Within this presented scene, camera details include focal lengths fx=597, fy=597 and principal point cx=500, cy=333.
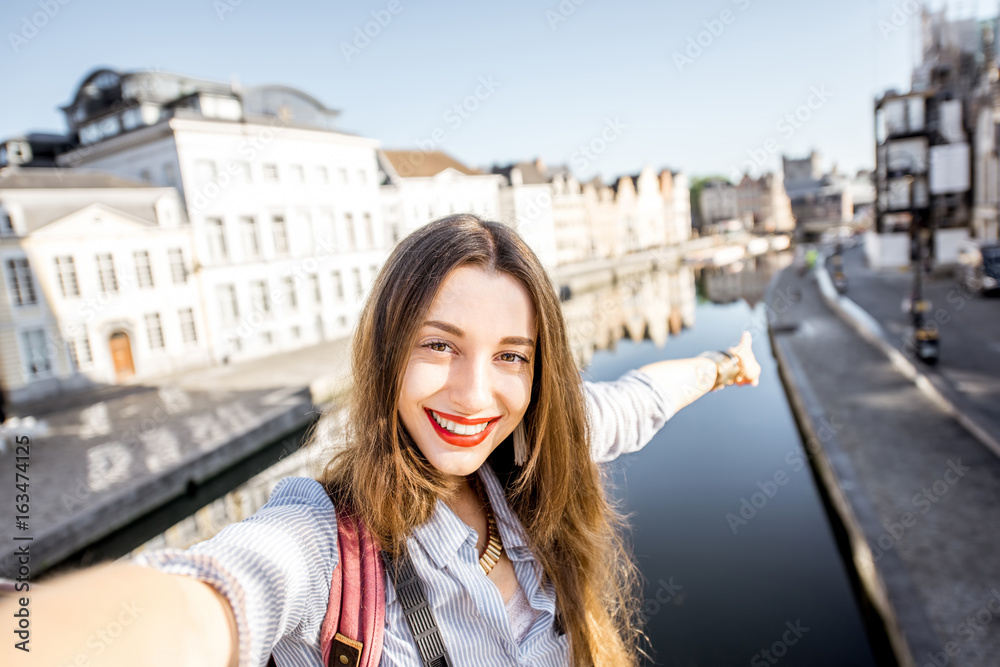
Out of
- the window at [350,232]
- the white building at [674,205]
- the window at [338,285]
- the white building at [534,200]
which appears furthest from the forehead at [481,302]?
the white building at [674,205]

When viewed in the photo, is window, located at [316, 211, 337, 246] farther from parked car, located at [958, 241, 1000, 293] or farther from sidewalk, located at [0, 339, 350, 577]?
parked car, located at [958, 241, 1000, 293]

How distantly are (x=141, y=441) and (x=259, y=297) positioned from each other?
12.3 metres

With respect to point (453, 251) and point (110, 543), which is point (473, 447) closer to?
point (453, 251)

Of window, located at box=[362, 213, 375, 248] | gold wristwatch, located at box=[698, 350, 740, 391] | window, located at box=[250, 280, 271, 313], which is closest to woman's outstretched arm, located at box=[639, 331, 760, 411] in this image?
gold wristwatch, located at box=[698, 350, 740, 391]

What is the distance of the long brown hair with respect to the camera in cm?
131

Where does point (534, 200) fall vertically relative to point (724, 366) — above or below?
above

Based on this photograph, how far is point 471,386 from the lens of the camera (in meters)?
1.32

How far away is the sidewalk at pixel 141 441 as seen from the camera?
31.8 ft

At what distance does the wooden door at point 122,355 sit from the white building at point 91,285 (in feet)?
0.11

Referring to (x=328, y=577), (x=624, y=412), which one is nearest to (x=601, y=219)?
(x=624, y=412)

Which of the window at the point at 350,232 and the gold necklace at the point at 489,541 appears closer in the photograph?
the gold necklace at the point at 489,541

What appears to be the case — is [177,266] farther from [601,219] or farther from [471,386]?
[601,219]

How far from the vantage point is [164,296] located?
21.8 metres

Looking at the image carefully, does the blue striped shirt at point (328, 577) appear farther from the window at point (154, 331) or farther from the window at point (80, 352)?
the window at point (154, 331)
